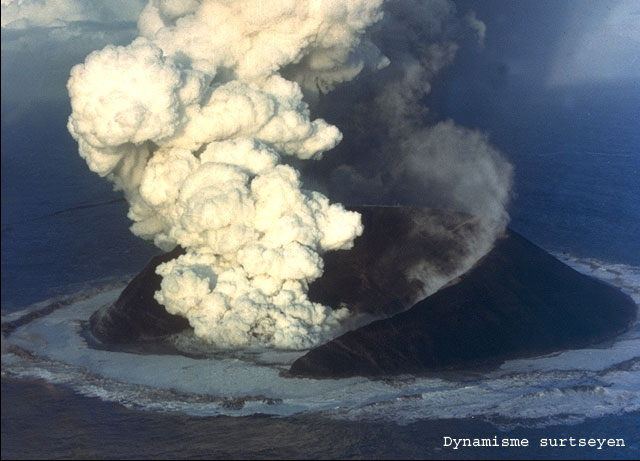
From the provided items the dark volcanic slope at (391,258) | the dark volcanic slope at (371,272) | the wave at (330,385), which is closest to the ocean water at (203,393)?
the wave at (330,385)

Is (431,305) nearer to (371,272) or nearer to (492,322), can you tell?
(492,322)

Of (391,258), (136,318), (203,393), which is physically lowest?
(203,393)

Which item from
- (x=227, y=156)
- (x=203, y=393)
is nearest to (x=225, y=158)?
(x=227, y=156)

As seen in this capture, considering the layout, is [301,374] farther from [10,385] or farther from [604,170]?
[604,170]

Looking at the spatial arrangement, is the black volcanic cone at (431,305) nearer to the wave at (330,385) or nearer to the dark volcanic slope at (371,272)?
the dark volcanic slope at (371,272)

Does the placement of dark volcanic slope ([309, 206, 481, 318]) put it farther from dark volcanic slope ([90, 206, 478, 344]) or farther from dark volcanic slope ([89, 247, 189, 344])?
dark volcanic slope ([89, 247, 189, 344])
